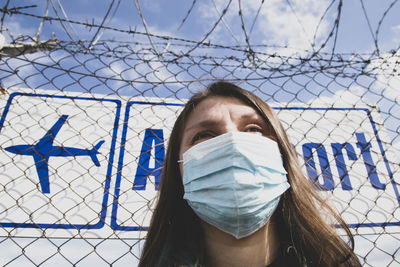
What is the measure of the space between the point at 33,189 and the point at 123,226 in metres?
0.59

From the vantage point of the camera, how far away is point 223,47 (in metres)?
1.72

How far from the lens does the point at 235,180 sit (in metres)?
0.84

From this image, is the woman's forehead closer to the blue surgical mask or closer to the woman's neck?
the blue surgical mask

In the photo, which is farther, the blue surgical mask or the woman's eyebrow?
the woman's eyebrow

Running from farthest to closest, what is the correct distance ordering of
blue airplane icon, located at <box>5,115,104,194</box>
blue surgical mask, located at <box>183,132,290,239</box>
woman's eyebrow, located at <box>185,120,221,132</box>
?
blue airplane icon, located at <box>5,115,104,194</box> → woman's eyebrow, located at <box>185,120,221,132</box> → blue surgical mask, located at <box>183,132,290,239</box>

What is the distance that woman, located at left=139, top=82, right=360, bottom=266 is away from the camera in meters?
0.84

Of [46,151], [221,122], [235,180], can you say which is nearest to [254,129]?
[221,122]

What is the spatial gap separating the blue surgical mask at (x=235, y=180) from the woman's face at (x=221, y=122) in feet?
0.23

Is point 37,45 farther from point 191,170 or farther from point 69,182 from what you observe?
point 191,170

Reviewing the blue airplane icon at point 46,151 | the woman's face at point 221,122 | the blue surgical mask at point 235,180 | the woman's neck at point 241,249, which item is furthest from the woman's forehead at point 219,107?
the blue airplane icon at point 46,151

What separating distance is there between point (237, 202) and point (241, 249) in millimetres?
207

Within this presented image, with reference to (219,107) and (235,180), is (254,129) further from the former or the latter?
(235,180)

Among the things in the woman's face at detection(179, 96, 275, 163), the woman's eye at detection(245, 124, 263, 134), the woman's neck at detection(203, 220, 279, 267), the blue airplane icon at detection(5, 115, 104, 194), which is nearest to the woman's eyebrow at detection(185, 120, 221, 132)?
the woman's face at detection(179, 96, 275, 163)

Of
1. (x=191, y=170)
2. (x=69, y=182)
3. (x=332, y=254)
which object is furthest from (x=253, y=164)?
(x=69, y=182)
